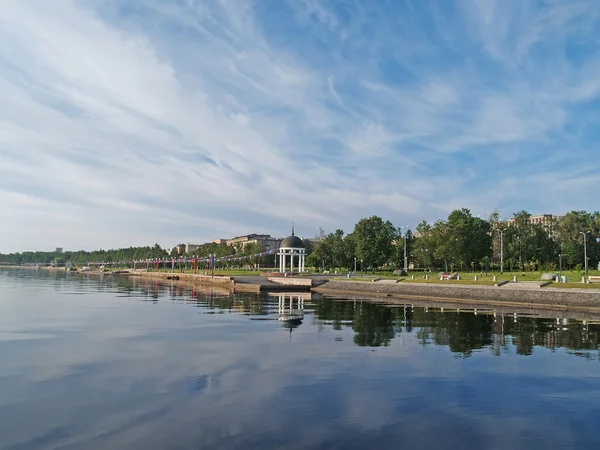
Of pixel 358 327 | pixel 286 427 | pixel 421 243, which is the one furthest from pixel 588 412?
pixel 421 243

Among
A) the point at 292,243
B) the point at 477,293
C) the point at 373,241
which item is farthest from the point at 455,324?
the point at 292,243

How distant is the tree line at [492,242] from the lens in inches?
4085

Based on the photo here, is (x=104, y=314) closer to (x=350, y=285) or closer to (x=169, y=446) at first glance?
(x=169, y=446)

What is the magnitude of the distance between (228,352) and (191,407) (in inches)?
352

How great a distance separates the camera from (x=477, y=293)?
54906 mm

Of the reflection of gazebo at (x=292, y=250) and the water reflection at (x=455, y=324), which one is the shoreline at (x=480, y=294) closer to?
the water reflection at (x=455, y=324)

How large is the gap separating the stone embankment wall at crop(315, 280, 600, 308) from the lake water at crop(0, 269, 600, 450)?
12.6 metres

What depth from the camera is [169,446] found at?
39.2ft

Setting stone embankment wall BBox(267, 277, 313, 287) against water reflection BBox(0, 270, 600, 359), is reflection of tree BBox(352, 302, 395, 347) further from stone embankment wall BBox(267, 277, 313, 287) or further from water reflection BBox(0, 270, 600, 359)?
stone embankment wall BBox(267, 277, 313, 287)

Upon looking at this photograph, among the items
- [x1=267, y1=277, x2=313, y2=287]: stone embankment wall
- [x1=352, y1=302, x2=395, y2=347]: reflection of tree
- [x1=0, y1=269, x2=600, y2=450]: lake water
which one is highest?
[x1=267, y1=277, x2=313, y2=287]: stone embankment wall

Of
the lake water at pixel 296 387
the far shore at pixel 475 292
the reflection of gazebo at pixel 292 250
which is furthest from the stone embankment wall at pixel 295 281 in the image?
the lake water at pixel 296 387

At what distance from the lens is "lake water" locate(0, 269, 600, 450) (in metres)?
12.9

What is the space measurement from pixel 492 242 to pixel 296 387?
10950 centimetres

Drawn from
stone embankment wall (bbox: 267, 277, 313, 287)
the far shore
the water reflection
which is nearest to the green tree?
stone embankment wall (bbox: 267, 277, 313, 287)
